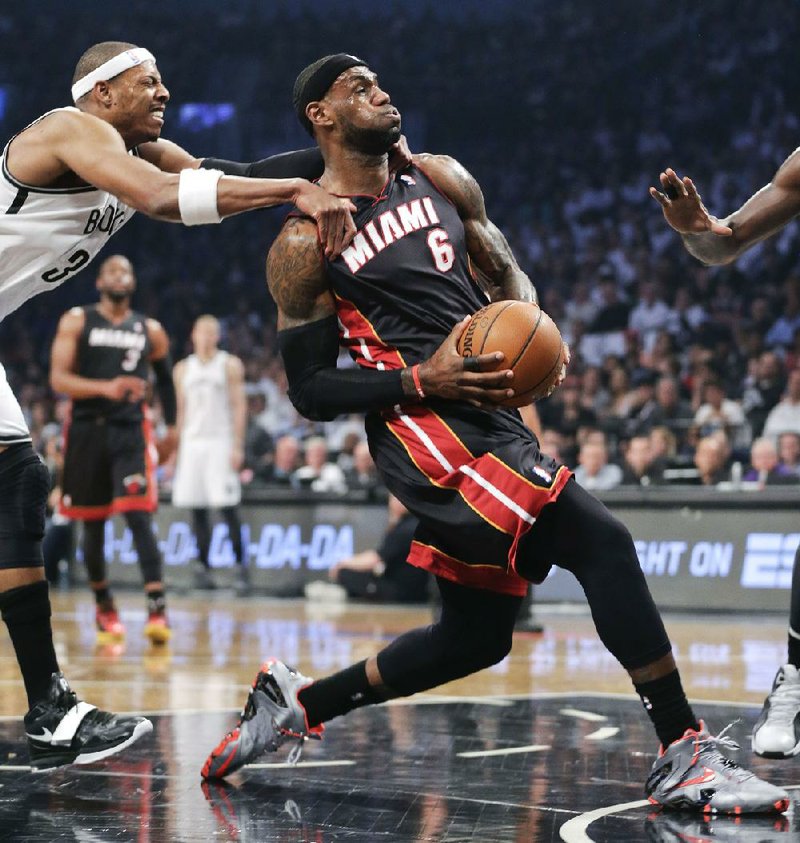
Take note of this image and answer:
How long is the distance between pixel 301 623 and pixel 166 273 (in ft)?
41.1

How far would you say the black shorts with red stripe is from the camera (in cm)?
388

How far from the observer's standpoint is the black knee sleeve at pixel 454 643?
416 centimetres

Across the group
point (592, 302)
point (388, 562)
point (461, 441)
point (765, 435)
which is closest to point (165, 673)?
point (461, 441)

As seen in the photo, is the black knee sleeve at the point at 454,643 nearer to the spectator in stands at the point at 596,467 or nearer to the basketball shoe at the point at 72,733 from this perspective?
the basketball shoe at the point at 72,733

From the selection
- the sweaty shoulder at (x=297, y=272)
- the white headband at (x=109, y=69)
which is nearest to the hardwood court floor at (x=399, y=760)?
the sweaty shoulder at (x=297, y=272)

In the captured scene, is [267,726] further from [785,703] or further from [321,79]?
[321,79]

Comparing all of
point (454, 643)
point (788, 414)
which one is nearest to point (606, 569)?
point (454, 643)

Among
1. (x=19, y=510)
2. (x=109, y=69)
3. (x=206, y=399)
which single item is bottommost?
(x=19, y=510)

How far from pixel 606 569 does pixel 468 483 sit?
1.49ft

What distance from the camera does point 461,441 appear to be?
399 cm

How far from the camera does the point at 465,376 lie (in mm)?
3824

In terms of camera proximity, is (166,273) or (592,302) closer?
(592,302)

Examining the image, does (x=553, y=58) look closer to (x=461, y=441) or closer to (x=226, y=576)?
(x=226, y=576)

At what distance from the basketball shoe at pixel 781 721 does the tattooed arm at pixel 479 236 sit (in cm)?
149
